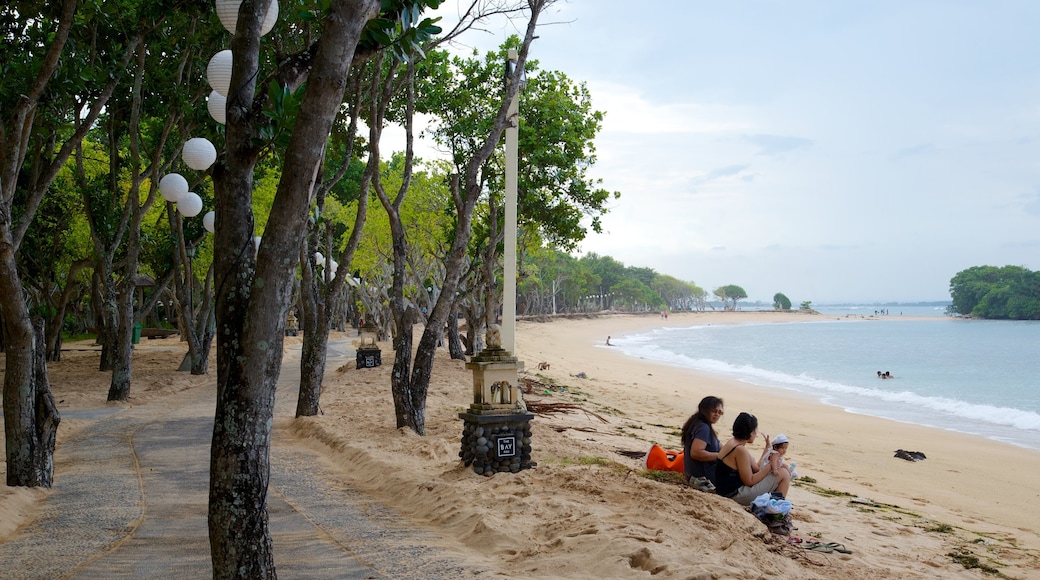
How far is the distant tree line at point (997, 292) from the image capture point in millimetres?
95306

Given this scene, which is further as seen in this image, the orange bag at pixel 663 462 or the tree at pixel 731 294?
the tree at pixel 731 294

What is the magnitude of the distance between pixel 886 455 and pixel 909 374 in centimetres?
2392

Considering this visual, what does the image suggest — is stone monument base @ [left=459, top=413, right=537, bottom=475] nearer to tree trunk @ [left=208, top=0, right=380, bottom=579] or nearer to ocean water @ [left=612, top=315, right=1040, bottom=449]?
tree trunk @ [left=208, top=0, right=380, bottom=579]

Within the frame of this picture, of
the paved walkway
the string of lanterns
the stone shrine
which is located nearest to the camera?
the paved walkway

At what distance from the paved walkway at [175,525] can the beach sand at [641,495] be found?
26cm

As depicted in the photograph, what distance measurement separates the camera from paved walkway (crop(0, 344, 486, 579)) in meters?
4.80

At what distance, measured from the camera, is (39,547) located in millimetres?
5168

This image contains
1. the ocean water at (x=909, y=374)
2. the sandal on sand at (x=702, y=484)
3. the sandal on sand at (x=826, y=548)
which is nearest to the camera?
the sandal on sand at (x=826, y=548)

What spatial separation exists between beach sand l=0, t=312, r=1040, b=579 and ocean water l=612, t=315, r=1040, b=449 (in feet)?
11.4

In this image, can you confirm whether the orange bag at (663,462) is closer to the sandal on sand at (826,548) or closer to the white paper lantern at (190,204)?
the sandal on sand at (826,548)

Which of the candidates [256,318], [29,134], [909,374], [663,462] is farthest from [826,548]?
[909,374]

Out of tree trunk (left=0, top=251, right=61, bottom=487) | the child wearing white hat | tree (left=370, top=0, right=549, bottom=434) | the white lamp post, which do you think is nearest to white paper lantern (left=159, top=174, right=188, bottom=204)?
tree (left=370, top=0, right=549, bottom=434)

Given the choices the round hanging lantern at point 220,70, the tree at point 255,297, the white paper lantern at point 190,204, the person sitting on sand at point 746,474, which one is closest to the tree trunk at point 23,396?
the round hanging lantern at point 220,70

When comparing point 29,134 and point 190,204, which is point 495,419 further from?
point 190,204
